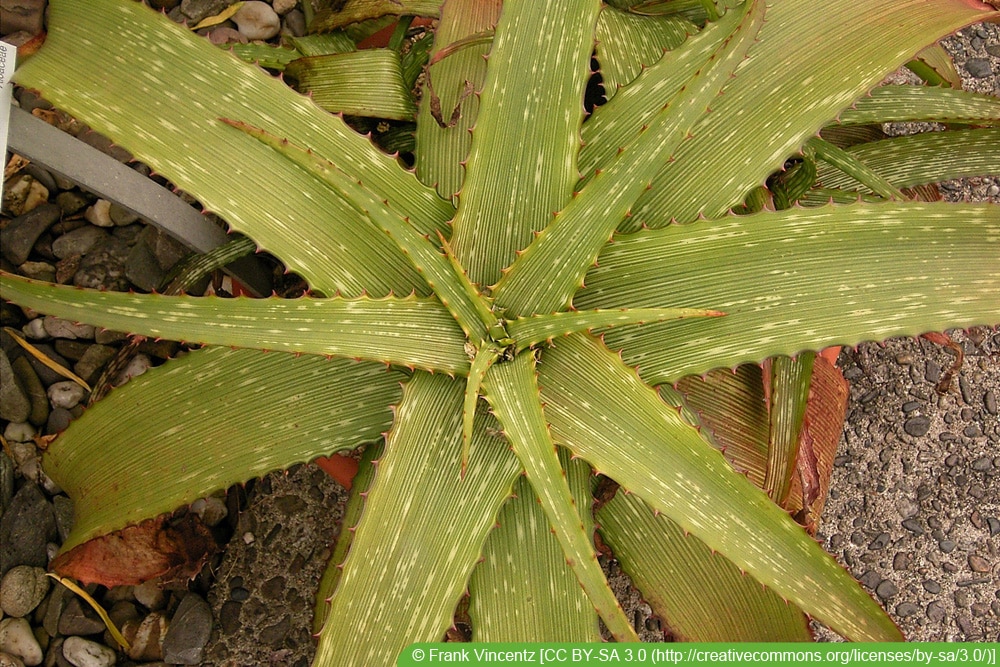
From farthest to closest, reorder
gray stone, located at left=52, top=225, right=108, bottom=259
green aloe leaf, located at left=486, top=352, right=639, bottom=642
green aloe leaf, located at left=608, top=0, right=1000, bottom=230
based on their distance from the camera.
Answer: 1. gray stone, located at left=52, top=225, right=108, bottom=259
2. green aloe leaf, located at left=608, top=0, right=1000, bottom=230
3. green aloe leaf, located at left=486, top=352, right=639, bottom=642

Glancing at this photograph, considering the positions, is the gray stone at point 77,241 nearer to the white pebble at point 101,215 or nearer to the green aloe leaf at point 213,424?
the white pebble at point 101,215

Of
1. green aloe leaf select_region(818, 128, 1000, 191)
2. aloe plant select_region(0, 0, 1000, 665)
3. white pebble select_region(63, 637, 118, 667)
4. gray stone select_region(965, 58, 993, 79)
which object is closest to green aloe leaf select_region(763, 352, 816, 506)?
aloe plant select_region(0, 0, 1000, 665)

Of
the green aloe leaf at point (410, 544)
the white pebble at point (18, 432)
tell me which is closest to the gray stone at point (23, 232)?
the white pebble at point (18, 432)

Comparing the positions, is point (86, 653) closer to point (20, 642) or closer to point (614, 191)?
point (20, 642)

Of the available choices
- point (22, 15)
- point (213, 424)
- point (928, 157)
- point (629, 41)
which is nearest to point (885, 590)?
point (928, 157)

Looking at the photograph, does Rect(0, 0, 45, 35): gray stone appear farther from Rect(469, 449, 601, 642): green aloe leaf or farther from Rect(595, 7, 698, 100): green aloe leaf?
Rect(469, 449, 601, 642): green aloe leaf
